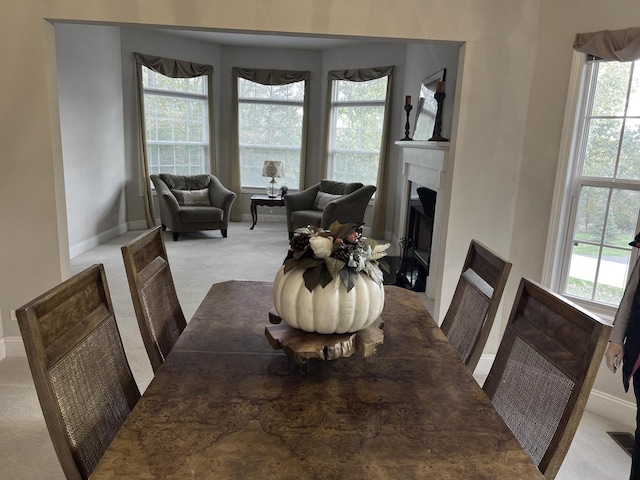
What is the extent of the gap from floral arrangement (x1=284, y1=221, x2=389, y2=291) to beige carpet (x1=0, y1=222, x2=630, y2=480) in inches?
59.8

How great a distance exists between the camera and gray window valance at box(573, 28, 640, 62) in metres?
2.44

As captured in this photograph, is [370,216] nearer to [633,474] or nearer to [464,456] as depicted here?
[633,474]

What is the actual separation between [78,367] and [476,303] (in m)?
1.37

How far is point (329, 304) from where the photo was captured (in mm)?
1395

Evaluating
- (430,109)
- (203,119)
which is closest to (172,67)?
(203,119)

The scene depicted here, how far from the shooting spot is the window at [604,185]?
103 inches

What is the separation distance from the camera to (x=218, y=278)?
16.6 feet

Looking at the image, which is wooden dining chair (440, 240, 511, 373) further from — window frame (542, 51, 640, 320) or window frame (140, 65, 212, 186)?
window frame (140, 65, 212, 186)

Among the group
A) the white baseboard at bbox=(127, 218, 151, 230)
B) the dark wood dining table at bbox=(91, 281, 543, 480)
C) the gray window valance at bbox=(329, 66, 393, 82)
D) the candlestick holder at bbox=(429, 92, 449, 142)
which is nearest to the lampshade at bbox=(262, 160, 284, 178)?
the gray window valance at bbox=(329, 66, 393, 82)

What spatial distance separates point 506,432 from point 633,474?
105cm

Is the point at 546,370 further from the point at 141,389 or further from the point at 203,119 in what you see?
the point at 203,119

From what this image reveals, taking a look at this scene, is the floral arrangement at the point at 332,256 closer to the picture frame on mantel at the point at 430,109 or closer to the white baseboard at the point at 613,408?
the white baseboard at the point at 613,408

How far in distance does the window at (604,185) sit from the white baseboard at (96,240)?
5.16 metres

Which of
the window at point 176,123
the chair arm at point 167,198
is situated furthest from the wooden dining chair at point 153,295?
the window at point 176,123
